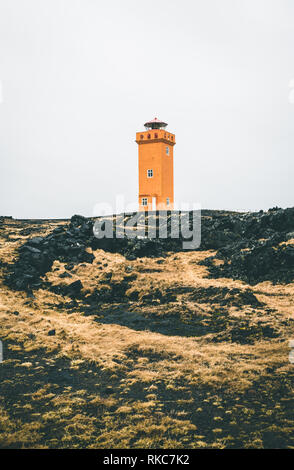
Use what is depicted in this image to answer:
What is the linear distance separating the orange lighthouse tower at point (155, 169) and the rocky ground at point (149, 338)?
34.5 feet

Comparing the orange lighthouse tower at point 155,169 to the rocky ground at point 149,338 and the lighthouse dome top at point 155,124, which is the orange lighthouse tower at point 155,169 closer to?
the lighthouse dome top at point 155,124

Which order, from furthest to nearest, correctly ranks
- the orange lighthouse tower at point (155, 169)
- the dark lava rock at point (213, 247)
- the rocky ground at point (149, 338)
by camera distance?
1. the orange lighthouse tower at point (155, 169)
2. the dark lava rock at point (213, 247)
3. the rocky ground at point (149, 338)

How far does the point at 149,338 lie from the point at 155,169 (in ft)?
98.9

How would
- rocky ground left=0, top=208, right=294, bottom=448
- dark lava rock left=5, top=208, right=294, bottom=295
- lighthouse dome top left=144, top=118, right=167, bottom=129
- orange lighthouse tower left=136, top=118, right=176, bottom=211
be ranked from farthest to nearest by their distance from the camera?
lighthouse dome top left=144, top=118, right=167, bottom=129, orange lighthouse tower left=136, top=118, right=176, bottom=211, dark lava rock left=5, top=208, right=294, bottom=295, rocky ground left=0, top=208, right=294, bottom=448

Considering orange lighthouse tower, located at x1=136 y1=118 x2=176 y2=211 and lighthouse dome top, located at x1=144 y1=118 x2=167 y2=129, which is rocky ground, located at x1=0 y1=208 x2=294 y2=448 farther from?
lighthouse dome top, located at x1=144 y1=118 x2=167 y2=129

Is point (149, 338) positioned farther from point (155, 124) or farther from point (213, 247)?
point (155, 124)

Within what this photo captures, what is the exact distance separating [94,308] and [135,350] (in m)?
7.46

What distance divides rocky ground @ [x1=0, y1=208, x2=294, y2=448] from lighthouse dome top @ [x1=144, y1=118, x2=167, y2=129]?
18559 mm

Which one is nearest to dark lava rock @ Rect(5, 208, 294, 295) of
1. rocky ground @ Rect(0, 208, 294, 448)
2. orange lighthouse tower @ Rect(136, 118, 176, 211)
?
rocky ground @ Rect(0, 208, 294, 448)

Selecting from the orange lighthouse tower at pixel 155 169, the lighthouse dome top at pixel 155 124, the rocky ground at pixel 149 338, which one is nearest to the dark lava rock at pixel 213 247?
the rocky ground at pixel 149 338

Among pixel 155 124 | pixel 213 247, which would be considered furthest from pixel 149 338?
pixel 155 124

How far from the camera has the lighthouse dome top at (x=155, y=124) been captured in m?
49.1

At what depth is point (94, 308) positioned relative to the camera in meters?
25.2

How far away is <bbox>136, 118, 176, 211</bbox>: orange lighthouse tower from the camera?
1821 inches
